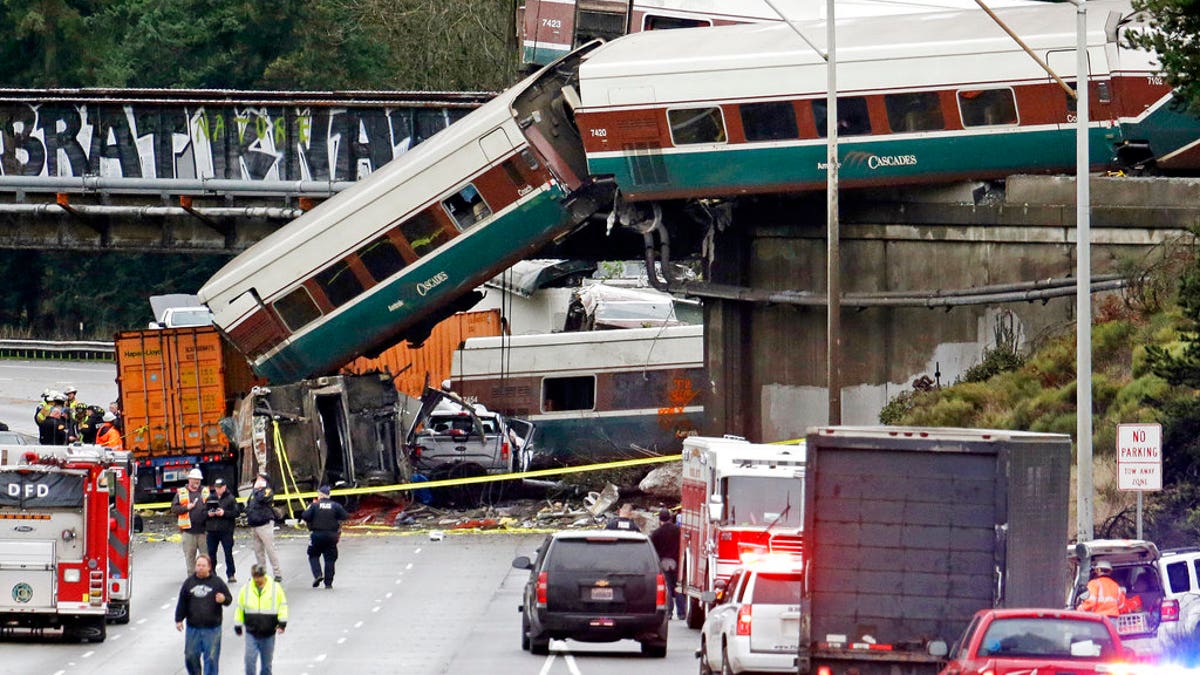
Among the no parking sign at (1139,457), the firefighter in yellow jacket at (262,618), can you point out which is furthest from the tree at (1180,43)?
the firefighter in yellow jacket at (262,618)

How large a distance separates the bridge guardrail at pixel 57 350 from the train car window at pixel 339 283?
3405 cm

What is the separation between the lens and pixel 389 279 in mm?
39188

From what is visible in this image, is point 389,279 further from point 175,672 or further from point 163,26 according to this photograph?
point 163,26

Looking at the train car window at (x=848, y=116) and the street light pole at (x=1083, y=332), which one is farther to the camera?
the train car window at (x=848, y=116)

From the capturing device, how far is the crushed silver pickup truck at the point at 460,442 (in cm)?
4222

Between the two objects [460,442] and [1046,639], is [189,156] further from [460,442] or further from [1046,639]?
[1046,639]

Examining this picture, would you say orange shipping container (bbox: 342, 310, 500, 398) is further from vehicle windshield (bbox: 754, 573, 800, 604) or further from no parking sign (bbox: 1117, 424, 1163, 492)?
vehicle windshield (bbox: 754, 573, 800, 604)

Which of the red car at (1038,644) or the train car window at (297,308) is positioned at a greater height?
the train car window at (297,308)

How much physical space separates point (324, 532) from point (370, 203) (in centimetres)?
987

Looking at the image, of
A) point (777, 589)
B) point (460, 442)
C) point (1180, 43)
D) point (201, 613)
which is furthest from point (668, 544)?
point (460, 442)

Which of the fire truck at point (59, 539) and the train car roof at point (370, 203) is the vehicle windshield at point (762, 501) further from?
the train car roof at point (370, 203)

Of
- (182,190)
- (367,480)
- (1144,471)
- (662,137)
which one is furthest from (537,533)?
(1144,471)

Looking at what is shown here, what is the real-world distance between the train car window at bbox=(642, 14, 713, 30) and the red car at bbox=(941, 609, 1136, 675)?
31298 millimetres

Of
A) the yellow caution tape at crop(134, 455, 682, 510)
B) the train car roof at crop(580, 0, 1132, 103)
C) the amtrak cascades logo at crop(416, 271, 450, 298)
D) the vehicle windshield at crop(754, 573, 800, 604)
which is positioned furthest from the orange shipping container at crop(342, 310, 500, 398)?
the vehicle windshield at crop(754, 573, 800, 604)
